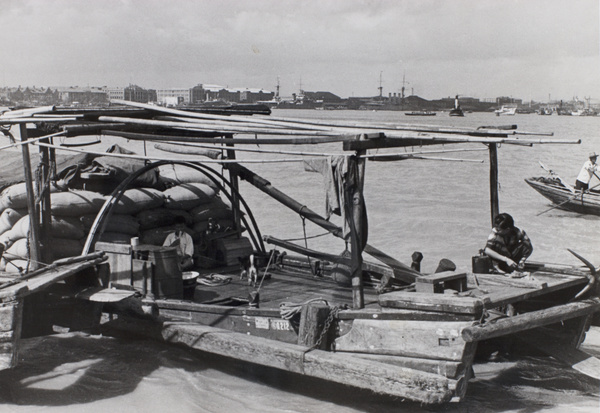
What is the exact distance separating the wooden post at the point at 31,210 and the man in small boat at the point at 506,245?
524cm

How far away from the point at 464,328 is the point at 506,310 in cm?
152

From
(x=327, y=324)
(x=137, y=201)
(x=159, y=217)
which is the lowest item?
(x=327, y=324)

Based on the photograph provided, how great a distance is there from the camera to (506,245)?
24.1 feet

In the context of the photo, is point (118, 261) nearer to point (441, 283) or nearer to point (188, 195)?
point (188, 195)

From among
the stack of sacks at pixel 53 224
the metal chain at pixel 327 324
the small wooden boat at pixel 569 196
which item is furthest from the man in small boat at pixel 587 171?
the stack of sacks at pixel 53 224

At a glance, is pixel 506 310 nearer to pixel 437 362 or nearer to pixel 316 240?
pixel 437 362

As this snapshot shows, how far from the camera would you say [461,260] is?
588 inches

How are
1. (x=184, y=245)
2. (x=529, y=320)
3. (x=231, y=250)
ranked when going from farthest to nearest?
(x=231, y=250), (x=184, y=245), (x=529, y=320)

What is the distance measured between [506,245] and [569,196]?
1344 cm

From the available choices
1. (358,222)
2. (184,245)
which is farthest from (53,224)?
(358,222)

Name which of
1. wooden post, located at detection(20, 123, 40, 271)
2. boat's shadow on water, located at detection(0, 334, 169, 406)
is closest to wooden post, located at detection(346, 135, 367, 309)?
boat's shadow on water, located at detection(0, 334, 169, 406)

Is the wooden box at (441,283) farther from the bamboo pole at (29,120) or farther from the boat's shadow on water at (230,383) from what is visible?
the bamboo pole at (29,120)

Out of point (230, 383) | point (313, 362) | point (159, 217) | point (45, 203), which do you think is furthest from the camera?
point (159, 217)

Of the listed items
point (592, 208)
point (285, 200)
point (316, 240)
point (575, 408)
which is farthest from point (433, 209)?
point (575, 408)
